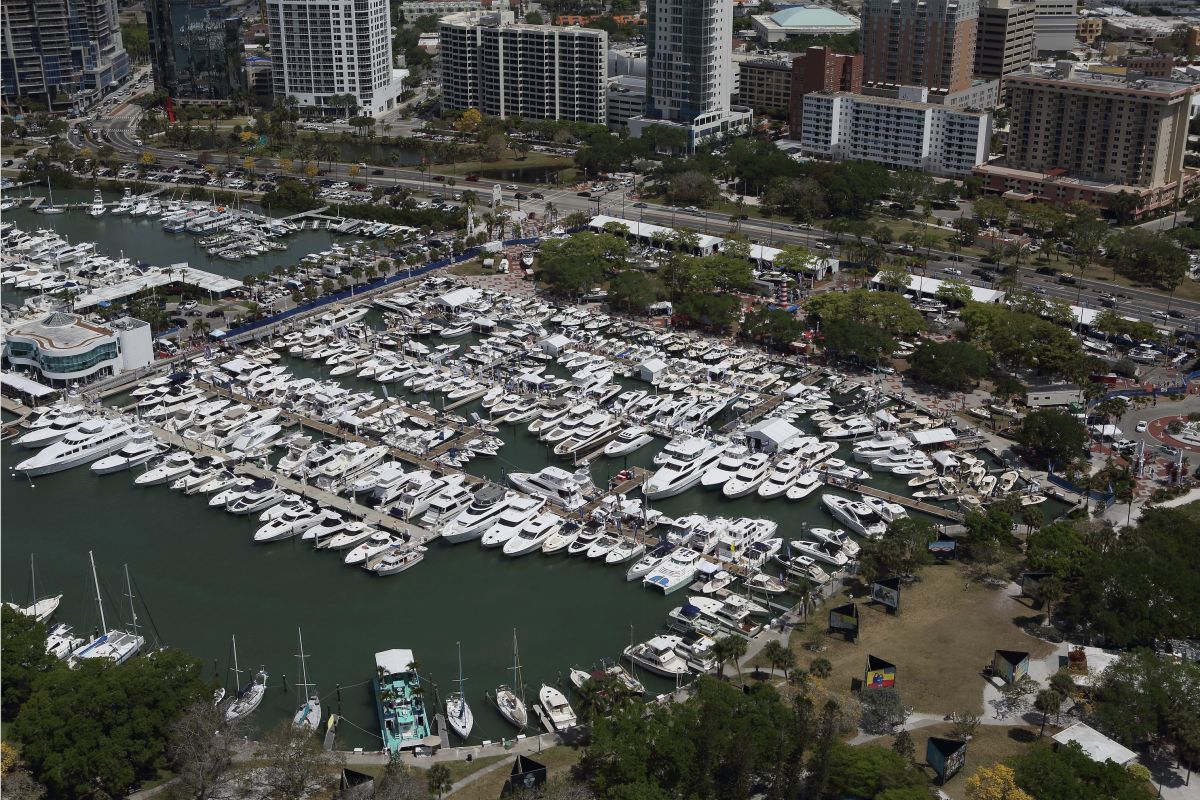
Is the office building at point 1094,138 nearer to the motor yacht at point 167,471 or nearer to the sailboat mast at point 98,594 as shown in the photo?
the motor yacht at point 167,471

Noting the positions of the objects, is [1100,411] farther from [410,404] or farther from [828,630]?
[410,404]

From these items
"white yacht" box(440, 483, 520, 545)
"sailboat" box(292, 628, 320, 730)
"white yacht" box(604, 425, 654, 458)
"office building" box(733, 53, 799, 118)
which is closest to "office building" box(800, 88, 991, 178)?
"office building" box(733, 53, 799, 118)

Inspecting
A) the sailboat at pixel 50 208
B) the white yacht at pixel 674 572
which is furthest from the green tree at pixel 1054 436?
the sailboat at pixel 50 208

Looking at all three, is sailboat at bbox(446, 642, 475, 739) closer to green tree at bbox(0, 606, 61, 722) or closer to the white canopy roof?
the white canopy roof

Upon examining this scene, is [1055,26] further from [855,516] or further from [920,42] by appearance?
[855,516]

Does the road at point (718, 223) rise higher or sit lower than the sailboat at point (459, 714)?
higher

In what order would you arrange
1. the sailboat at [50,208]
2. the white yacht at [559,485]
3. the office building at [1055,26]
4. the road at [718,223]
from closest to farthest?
the white yacht at [559,485] < the road at [718,223] < the sailboat at [50,208] < the office building at [1055,26]
